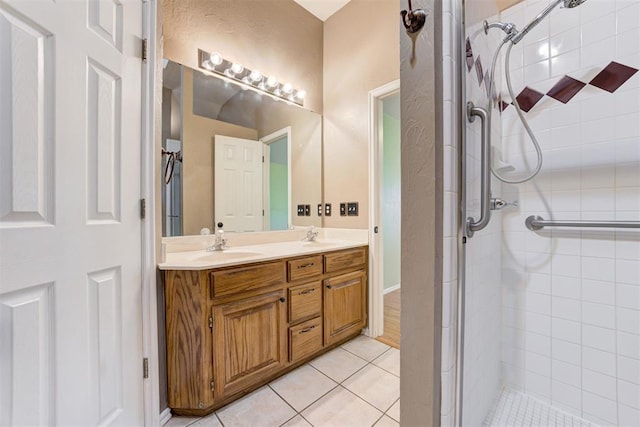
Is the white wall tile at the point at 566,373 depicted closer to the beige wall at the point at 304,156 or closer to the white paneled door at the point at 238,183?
the beige wall at the point at 304,156

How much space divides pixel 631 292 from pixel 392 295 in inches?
91.4

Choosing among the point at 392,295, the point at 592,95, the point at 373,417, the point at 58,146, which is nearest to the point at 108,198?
the point at 58,146

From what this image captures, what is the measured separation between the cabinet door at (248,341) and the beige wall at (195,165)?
686 mm

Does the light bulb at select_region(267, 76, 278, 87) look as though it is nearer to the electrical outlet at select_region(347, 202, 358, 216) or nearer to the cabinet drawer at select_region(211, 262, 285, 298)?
the electrical outlet at select_region(347, 202, 358, 216)

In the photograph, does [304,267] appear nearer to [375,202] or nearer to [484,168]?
[375,202]

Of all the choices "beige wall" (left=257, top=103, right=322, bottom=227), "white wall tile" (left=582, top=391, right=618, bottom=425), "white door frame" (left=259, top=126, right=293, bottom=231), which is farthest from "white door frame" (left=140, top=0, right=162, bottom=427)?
"white wall tile" (left=582, top=391, right=618, bottom=425)

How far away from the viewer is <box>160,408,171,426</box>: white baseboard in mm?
1274

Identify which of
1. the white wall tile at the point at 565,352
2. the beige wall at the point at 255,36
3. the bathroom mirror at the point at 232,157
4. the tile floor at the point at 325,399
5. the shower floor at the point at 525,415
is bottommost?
the tile floor at the point at 325,399

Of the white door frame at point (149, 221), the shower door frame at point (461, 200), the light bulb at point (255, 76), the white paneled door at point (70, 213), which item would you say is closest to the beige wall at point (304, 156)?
the light bulb at point (255, 76)

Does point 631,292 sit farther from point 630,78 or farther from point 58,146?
point 58,146

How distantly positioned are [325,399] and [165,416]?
0.82 meters

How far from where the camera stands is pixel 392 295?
10.9 feet

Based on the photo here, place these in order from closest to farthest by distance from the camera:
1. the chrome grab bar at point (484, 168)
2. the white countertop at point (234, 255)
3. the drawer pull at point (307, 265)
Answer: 1. the chrome grab bar at point (484, 168)
2. the white countertop at point (234, 255)
3. the drawer pull at point (307, 265)

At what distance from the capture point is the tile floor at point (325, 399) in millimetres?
1301
